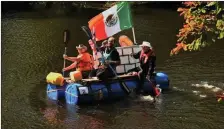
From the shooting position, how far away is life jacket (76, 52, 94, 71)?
47.5 ft

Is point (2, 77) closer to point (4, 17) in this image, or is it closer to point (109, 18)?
point (109, 18)

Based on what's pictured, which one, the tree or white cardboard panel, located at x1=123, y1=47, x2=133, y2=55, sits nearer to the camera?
the tree

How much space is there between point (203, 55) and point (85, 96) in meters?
9.35

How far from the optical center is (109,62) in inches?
563

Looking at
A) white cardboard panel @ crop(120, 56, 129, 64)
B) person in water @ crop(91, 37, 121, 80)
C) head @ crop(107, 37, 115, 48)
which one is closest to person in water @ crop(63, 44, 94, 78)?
person in water @ crop(91, 37, 121, 80)

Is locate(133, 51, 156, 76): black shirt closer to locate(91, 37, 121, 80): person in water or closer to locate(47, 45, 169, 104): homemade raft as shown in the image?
locate(47, 45, 169, 104): homemade raft

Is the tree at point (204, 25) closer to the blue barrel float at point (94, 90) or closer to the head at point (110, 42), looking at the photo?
the blue barrel float at point (94, 90)

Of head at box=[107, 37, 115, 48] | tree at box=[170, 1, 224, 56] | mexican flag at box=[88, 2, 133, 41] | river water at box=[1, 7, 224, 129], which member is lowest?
river water at box=[1, 7, 224, 129]

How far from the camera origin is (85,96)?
14.0 metres

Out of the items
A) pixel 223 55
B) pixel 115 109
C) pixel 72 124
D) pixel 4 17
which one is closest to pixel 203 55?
pixel 223 55

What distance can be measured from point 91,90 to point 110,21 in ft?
9.72

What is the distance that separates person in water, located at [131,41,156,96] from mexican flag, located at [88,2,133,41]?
1653mm

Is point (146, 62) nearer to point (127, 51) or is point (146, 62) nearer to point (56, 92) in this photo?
point (127, 51)

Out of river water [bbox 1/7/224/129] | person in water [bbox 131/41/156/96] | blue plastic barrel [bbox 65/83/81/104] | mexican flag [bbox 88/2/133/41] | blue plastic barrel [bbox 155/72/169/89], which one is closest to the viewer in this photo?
river water [bbox 1/7/224/129]
